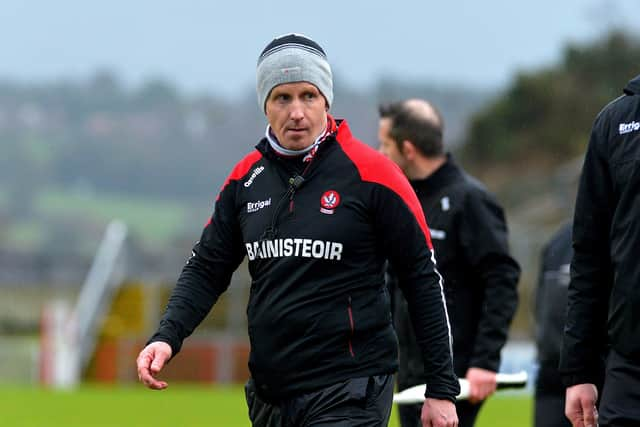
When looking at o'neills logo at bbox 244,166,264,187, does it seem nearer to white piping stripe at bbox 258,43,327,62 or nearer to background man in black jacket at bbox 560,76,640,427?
white piping stripe at bbox 258,43,327,62

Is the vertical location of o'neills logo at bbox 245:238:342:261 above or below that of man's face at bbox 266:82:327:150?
below

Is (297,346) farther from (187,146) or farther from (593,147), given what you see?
(187,146)

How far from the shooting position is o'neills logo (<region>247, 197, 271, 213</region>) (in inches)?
219

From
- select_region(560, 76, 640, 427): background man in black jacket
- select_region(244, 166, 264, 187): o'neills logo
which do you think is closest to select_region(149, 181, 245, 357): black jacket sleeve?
select_region(244, 166, 264, 187): o'neills logo

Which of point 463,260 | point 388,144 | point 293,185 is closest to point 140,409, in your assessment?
point 388,144

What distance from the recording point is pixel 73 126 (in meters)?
66.9

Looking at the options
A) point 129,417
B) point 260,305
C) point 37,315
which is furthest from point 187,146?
point 260,305

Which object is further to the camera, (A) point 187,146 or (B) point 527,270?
(A) point 187,146

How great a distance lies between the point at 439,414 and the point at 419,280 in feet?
1.64

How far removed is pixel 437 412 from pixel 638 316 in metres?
0.94


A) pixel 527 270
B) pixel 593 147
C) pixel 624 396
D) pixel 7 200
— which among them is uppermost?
pixel 7 200

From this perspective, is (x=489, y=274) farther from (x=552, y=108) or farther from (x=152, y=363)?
(x=552, y=108)

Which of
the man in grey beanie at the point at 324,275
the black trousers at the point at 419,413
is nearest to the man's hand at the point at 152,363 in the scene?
the man in grey beanie at the point at 324,275

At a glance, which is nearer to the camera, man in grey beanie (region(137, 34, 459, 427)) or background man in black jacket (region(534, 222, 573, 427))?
man in grey beanie (region(137, 34, 459, 427))
